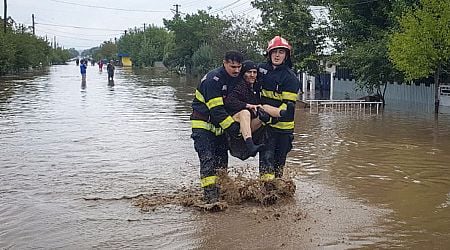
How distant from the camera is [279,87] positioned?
23.9ft

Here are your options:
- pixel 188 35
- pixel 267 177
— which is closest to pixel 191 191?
pixel 267 177

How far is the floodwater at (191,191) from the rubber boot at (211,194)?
20cm

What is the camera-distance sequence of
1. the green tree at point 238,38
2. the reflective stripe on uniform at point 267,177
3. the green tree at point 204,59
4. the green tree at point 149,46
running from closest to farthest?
the reflective stripe on uniform at point 267,177
the green tree at point 238,38
the green tree at point 204,59
the green tree at point 149,46

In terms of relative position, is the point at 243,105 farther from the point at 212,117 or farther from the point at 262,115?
the point at 212,117

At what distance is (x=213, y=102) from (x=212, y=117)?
7.7 inches

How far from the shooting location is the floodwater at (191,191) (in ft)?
19.8

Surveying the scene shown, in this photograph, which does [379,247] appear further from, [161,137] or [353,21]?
[353,21]

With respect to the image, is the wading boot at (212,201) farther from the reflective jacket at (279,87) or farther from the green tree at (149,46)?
the green tree at (149,46)

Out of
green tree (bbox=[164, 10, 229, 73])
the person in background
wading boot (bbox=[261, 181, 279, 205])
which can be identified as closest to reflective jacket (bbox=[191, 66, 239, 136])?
the person in background

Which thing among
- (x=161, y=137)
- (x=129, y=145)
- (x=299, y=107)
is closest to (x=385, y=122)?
(x=299, y=107)

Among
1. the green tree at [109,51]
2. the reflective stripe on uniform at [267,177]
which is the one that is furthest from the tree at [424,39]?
the green tree at [109,51]

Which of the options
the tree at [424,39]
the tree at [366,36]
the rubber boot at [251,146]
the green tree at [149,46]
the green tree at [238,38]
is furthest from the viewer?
the green tree at [149,46]

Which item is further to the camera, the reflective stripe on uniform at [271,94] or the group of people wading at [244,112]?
the reflective stripe on uniform at [271,94]

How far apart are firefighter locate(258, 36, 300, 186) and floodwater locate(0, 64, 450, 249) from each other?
0.57m
